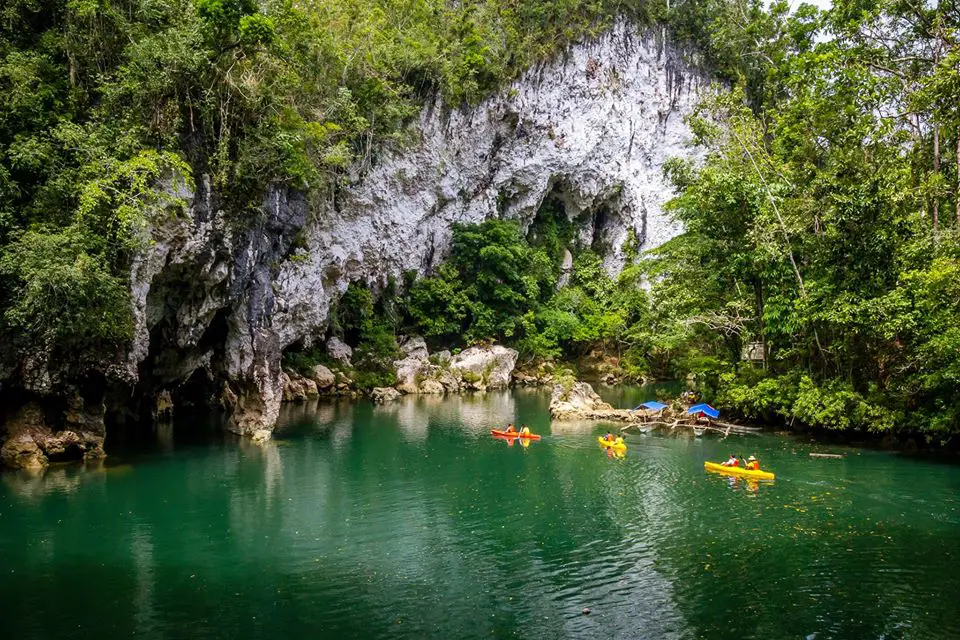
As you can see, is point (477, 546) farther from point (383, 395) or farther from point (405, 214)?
point (405, 214)

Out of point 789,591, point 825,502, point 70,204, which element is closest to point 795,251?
point 825,502

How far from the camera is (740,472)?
2020cm

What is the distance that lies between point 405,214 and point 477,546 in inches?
1213

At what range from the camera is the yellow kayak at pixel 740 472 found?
19.8 m

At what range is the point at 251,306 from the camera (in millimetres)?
26047

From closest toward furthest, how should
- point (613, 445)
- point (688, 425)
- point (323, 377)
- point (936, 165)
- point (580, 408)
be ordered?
point (936, 165)
point (613, 445)
point (688, 425)
point (580, 408)
point (323, 377)

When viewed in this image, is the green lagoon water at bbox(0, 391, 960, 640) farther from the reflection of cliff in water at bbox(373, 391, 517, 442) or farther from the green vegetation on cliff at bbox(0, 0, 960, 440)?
the reflection of cliff in water at bbox(373, 391, 517, 442)

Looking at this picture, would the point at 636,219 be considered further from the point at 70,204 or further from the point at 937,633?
the point at 937,633

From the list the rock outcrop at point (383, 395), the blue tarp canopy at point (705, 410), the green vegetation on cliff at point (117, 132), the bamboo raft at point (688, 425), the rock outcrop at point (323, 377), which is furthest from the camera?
the rock outcrop at point (323, 377)

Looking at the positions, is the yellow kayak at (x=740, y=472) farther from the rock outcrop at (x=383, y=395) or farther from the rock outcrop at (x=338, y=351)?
the rock outcrop at (x=338, y=351)

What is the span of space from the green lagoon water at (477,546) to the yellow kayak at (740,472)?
0.39 m

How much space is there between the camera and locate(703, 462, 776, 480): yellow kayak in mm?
19766

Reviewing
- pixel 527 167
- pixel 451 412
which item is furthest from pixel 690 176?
pixel 527 167

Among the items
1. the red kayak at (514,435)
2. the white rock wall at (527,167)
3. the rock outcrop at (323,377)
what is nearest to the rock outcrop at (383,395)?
the rock outcrop at (323,377)
